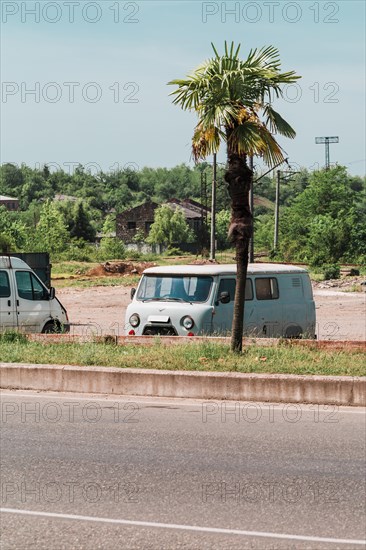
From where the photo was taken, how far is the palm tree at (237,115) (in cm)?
1567

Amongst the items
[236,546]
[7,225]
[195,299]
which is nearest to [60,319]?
[195,299]

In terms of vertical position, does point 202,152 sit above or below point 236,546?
above

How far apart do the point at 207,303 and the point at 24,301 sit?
4363mm

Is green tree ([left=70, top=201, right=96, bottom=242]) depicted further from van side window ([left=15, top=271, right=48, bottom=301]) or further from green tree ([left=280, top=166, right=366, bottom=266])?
van side window ([left=15, top=271, right=48, bottom=301])

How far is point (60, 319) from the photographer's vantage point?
74.6 ft

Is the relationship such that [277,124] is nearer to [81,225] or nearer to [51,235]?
[51,235]

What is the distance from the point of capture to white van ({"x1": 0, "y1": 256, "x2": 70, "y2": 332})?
846 inches

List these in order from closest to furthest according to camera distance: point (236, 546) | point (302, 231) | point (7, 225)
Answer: point (236, 546) < point (302, 231) < point (7, 225)

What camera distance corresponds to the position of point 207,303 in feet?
65.3

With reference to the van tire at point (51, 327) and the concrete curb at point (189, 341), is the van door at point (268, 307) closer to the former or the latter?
the concrete curb at point (189, 341)

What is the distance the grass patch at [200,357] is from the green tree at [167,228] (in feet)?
390

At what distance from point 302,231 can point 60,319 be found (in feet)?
234

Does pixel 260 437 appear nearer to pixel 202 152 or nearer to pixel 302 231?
pixel 202 152

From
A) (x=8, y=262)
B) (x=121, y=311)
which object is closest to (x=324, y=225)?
(x=121, y=311)
